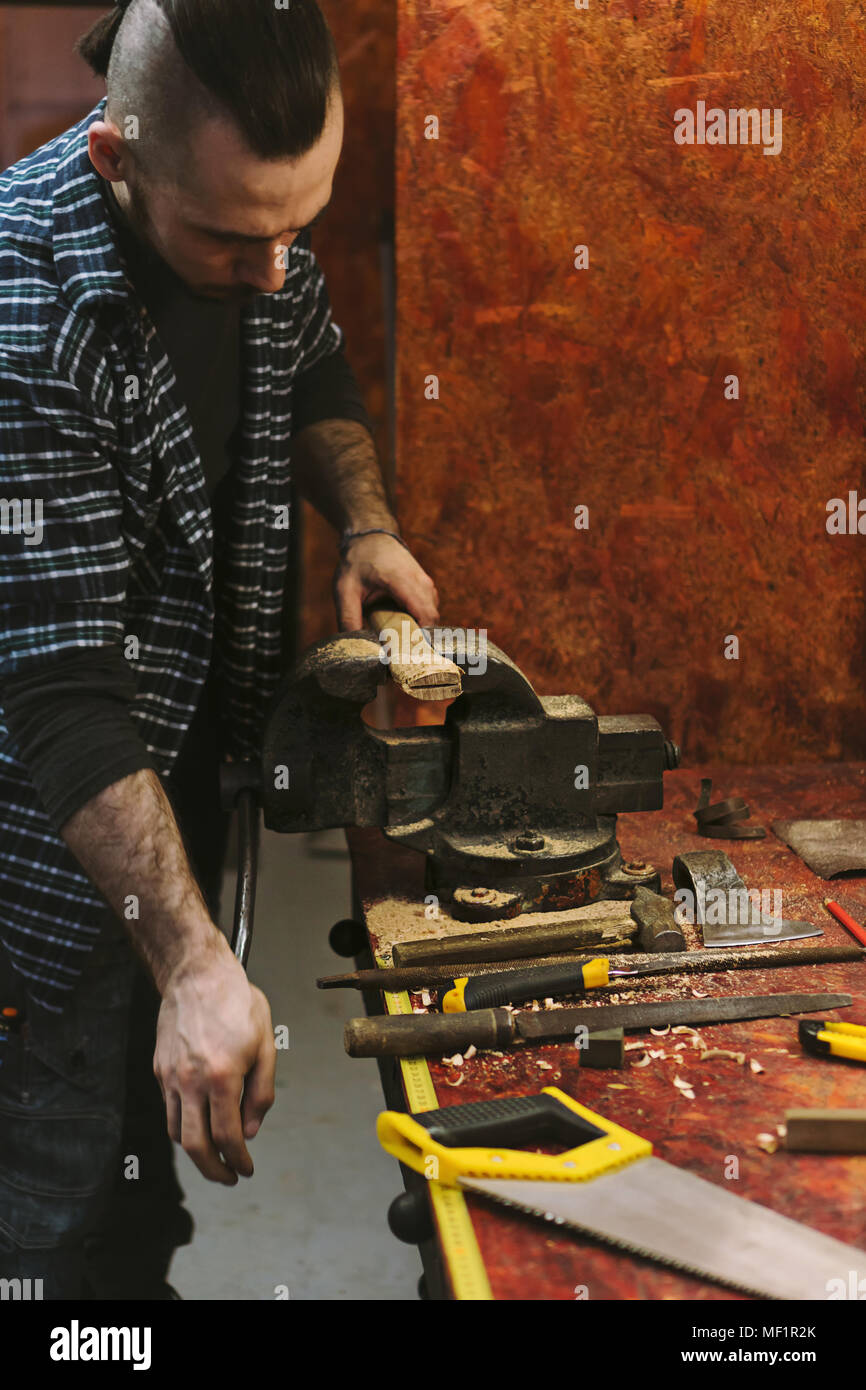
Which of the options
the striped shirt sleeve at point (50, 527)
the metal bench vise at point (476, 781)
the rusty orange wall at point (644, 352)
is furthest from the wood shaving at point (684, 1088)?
the rusty orange wall at point (644, 352)

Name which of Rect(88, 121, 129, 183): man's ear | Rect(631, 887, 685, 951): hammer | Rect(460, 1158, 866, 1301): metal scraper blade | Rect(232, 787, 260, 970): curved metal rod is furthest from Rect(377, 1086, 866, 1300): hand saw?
Rect(88, 121, 129, 183): man's ear

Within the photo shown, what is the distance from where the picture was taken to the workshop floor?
2570 millimetres

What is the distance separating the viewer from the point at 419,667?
4.80 feet

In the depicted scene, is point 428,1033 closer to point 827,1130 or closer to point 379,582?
point 827,1130

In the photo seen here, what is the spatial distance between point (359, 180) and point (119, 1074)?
1.88 meters

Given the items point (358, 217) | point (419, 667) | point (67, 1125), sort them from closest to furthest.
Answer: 1. point (419, 667)
2. point (67, 1125)
3. point (358, 217)

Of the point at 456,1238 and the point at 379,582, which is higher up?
the point at 379,582

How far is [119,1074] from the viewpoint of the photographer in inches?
68.6

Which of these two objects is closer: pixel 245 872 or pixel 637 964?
pixel 637 964

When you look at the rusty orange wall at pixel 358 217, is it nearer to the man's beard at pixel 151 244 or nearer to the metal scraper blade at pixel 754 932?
the man's beard at pixel 151 244

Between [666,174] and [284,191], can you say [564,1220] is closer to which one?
[284,191]

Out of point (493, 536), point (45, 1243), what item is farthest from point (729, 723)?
point (45, 1243)

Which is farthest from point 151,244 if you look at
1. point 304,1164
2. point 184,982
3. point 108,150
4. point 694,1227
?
point 304,1164

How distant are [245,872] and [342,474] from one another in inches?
27.2
